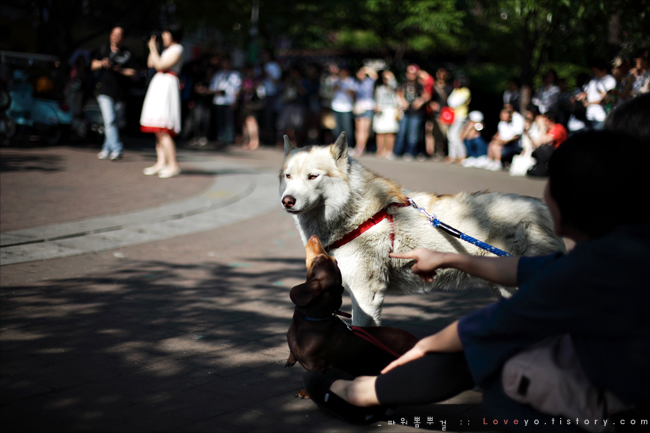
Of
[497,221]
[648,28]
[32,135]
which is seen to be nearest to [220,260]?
[497,221]

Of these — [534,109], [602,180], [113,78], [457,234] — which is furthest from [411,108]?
[602,180]

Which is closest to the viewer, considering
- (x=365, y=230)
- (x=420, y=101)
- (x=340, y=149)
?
(x=365, y=230)

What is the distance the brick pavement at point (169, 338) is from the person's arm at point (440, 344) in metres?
0.50

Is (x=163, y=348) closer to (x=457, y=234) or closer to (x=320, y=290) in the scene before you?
(x=320, y=290)

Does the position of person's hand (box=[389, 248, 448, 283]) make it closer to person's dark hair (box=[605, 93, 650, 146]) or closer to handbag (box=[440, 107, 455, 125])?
person's dark hair (box=[605, 93, 650, 146])

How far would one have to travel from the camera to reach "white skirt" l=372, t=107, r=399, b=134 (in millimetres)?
16219

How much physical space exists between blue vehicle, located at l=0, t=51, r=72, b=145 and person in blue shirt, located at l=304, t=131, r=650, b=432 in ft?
42.6

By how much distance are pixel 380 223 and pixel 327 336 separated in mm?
1015

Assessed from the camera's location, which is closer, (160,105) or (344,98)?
(160,105)

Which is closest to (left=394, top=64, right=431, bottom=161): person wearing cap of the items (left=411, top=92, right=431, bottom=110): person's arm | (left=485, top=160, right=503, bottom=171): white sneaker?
(left=411, top=92, right=431, bottom=110): person's arm

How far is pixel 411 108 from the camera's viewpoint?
16172mm

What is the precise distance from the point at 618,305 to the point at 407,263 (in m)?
1.69

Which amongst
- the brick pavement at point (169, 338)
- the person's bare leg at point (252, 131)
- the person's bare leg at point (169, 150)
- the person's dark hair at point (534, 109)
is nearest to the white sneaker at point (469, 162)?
the person's dark hair at point (534, 109)

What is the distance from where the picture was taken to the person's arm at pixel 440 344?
2438mm
